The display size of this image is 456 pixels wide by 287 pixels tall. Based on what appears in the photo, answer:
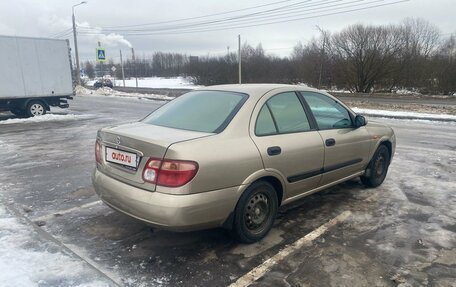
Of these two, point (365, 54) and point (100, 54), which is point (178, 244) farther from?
point (100, 54)

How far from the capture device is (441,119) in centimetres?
1504

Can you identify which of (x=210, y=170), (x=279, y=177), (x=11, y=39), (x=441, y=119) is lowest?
(x=441, y=119)

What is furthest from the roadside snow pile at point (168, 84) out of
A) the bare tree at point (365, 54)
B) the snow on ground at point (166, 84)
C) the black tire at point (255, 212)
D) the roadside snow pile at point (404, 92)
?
the black tire at point (255, 212)

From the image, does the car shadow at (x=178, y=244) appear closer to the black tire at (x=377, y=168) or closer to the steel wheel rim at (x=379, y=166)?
the black tire at (x=377, y=168)

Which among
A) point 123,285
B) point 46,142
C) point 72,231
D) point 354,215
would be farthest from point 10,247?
point 46,142

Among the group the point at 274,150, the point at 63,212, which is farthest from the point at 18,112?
the point at 274,150

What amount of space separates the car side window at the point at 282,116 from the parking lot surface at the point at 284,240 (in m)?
1.16

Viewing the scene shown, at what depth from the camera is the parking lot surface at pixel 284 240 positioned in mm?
3230

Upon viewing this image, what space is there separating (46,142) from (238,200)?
832 cm

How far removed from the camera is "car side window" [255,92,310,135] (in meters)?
3.84

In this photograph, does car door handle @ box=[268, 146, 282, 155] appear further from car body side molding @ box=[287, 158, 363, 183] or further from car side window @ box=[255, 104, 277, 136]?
car body side molding @ box=[287, 158, 363, 183]

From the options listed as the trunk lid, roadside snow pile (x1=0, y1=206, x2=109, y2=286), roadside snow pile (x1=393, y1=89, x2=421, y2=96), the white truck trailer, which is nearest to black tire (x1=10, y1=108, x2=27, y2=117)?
the white truck trailer

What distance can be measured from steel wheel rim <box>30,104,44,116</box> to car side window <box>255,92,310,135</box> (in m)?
15.0

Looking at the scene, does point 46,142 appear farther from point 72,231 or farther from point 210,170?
point 210,170
